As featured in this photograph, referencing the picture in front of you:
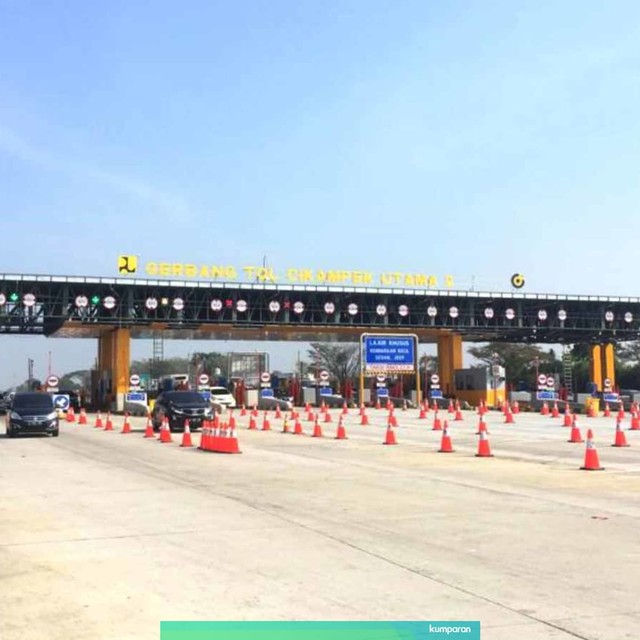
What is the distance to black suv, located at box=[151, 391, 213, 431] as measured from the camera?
30.5 meters

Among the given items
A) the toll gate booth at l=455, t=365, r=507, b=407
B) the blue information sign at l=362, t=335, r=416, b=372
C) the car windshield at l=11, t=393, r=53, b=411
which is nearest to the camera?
the car windshield at l=11, t=393, r=53, b=411

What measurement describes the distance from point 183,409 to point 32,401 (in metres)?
5.41

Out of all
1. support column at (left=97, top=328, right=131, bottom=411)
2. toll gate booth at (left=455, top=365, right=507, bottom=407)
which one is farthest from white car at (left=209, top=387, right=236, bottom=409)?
toll gate booth at (left=455, top=365, right=507, bottom=407)

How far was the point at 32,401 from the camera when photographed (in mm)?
30312

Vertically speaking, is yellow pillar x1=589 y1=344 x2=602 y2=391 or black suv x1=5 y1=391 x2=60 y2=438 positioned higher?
yellow pillar x1=589 y1=344 x2=602 y2=391

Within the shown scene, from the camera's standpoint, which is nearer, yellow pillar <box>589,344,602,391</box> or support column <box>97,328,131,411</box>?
support column <box>97,328,131,411</box>

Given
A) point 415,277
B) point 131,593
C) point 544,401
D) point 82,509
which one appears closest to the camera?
point 131,593

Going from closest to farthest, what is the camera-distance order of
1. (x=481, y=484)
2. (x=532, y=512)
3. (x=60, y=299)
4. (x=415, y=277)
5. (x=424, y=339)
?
(x=532, y=512), (x=481, y=484), (x=60, y=299), (x=415, y=277), (x=424, y=339)

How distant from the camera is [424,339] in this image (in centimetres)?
8131

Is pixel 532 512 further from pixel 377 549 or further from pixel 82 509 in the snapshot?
pixel 82 509

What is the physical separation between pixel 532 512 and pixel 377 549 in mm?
3392

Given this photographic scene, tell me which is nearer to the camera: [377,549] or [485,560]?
[485,560]

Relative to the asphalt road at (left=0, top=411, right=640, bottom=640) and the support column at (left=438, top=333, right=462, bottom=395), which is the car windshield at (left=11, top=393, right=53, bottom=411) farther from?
the support column at (left=438, top=333, right=462, bottom=395)

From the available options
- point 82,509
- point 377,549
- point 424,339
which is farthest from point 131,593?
point 424,339
